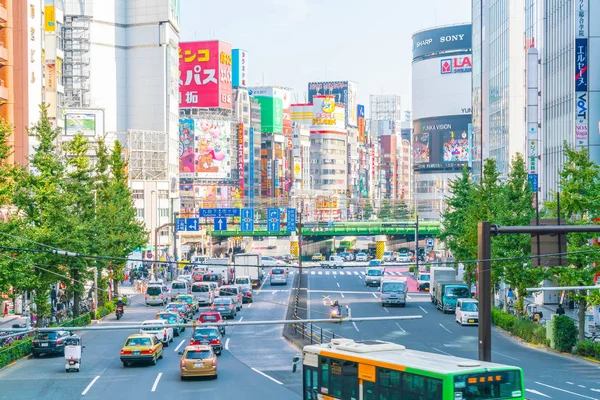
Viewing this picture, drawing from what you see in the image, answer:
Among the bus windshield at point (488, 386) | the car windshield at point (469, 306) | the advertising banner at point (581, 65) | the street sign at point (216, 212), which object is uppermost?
the advertising banner at point (581, 65)

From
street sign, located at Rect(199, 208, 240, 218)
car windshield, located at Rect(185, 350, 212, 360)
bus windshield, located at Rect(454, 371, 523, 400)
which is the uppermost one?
street sign, located at Rect(199, 208, 240, 218)

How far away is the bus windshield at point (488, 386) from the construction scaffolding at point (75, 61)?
10844 centimetres

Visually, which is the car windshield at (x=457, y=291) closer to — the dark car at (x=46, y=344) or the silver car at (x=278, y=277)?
the dark car at (x=46, y=344)

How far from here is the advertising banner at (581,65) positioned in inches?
2867

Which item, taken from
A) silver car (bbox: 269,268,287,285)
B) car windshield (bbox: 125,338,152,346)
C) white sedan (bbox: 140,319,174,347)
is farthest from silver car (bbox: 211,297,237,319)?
silver car (bbox: 269,268,287,285)

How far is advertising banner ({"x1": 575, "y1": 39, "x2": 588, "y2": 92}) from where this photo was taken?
2867 inches

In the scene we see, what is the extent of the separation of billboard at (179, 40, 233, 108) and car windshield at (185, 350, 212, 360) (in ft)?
492

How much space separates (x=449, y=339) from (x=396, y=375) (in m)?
30.1

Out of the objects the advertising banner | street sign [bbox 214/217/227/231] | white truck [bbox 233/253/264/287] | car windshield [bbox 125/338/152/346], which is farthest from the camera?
street sign [bbox 214/217/227/231]

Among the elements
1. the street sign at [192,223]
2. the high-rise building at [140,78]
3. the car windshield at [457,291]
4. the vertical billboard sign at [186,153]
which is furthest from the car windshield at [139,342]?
the vertical billboard sign at [186,153]

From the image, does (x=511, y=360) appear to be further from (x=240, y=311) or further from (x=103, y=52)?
(x=103, y=52)

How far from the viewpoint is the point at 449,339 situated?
5425 centimetres

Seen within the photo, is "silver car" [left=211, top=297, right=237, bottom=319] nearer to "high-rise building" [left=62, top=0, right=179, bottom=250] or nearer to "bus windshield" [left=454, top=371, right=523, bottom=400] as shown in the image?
"bus windshield" [left=454, top=371, right=523, bottom=400]

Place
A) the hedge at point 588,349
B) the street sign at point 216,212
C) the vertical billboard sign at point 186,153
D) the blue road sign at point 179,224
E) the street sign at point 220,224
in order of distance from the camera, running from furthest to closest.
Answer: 1. the vertical billboard sign at point 186,153
2. the street sign at point 216,212
3. the street sign at point 220,224
4. the blue road sign at point 179,224
5. the hedge at point 588,349
